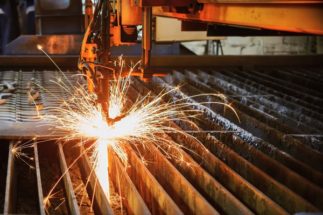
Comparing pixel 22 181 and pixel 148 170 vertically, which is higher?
pixel 148 170

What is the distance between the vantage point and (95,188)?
227cm

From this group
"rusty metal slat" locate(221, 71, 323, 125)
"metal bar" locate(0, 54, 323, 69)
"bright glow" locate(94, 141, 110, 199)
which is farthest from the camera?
"metal bar" locate(0, 54, 323, 69)

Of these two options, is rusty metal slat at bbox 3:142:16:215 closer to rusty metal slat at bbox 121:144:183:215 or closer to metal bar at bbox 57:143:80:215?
metal bar at bbox 57:143:80:215

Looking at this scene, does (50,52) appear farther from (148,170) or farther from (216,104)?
(148,170)

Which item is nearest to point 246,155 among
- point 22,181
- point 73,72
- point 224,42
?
point 22,181

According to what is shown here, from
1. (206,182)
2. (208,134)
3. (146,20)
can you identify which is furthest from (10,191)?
(208,134)

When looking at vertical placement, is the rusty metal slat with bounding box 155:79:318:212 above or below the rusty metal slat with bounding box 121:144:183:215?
above

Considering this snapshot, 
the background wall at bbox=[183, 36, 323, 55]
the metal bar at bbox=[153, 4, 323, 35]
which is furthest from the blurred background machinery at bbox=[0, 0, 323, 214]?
the background wall at bbox=[183, 36, 323, 55]

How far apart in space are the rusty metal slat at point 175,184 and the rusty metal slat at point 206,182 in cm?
7

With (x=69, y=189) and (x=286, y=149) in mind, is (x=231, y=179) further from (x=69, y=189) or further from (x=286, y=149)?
(x=69, y=189)

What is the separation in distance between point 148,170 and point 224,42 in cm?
633

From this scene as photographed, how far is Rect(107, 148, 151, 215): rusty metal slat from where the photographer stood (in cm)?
199

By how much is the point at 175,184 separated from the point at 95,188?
39cm

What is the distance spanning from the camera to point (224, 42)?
27.5ft
